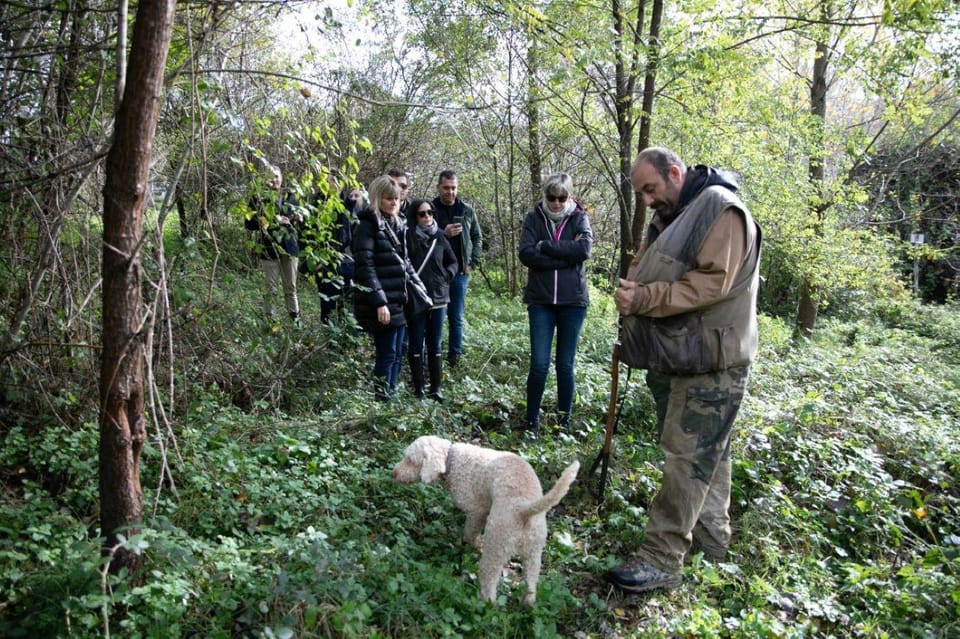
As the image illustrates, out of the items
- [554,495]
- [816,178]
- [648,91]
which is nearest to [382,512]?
[554,495]

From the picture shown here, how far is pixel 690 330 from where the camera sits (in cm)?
313

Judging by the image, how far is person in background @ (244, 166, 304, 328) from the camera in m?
4.03

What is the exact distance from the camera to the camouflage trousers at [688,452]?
10.3 ft

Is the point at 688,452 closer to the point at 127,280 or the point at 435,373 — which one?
the point at 127,280

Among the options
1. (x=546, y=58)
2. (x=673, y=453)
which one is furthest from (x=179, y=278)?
(x=546, y=58)

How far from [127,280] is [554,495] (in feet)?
6.35

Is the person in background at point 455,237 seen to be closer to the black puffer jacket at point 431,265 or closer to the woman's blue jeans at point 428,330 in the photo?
the black puffer jacket at point 431,265

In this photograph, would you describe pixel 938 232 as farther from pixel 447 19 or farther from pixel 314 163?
pixel 314 163

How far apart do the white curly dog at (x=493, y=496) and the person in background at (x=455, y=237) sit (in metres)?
3.65

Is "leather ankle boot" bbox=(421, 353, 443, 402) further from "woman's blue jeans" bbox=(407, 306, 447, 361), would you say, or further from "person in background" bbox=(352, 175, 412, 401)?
"person in background" bbox=(352, 175, 412, 401)

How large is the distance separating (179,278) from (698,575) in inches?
144

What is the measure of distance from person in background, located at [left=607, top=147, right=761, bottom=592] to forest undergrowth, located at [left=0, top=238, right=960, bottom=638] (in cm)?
32

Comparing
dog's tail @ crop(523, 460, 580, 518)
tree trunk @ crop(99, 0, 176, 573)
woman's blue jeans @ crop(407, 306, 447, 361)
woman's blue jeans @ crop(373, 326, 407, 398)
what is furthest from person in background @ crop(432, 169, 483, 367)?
tree trunk @ crop(99, 0, 176, 573)

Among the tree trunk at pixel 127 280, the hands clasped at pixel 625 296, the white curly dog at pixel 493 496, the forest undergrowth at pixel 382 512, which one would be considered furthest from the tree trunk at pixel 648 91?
the tree trunk at pixel 127 280
